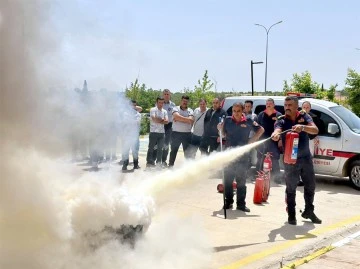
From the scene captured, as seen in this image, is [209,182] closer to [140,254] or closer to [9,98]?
[140,254]

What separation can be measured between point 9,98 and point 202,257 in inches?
107

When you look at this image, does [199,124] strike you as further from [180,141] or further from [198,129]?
[180,141]

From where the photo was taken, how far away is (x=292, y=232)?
6.89 meters

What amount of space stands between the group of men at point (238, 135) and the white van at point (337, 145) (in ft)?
3.10

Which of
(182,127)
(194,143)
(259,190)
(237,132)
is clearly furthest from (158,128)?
(237,132)

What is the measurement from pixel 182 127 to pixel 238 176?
405 centimetres

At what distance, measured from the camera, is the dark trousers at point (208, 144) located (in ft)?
35.5

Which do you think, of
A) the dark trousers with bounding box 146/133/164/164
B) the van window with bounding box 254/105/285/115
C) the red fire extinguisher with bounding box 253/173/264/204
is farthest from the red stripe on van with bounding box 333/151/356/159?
the dark trousers with bounding box 146/133/164/164

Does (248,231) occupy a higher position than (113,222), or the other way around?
(113,222)

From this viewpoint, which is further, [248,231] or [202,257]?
[248,231]

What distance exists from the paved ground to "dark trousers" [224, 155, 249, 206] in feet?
0.91

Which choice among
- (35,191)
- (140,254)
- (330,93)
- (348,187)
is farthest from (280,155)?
(330,93)

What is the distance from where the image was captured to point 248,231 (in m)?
6.78

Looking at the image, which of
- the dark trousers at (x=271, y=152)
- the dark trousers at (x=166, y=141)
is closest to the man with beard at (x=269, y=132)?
the dark trousers at (x=271, y=152)
